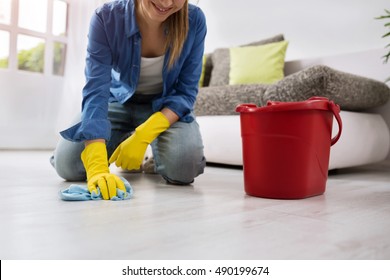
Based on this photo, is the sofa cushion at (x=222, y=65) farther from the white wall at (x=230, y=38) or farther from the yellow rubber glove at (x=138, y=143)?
the yellow rubber glove at (x=138, y=143)

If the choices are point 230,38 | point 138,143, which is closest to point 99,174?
point 138,143

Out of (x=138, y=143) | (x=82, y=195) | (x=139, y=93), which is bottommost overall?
(x=82, y=195)

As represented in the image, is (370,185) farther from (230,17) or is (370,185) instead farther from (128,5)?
(230,17)

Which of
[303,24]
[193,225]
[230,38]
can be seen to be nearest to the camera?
[193,225]

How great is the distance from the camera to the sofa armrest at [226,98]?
→ 74.7 inches

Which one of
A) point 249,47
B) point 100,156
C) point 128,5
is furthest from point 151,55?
point 249,47

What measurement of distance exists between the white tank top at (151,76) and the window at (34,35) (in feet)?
6.33

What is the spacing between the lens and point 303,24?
8.55 feet

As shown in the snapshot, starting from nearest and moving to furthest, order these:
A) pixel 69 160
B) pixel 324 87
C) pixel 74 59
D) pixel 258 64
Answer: pixel 69 160, pixel 324 87, pixel 258 64, pixel 74 59

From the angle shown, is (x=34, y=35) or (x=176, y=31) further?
(x=34, y=35)

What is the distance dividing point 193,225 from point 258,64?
70.4 inches

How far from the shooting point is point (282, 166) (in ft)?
3.59

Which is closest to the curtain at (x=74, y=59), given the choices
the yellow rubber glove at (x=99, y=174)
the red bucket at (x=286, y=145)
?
the yellow rubber glove at (x=99, y=174)

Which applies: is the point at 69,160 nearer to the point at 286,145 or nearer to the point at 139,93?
the point at 139,93
